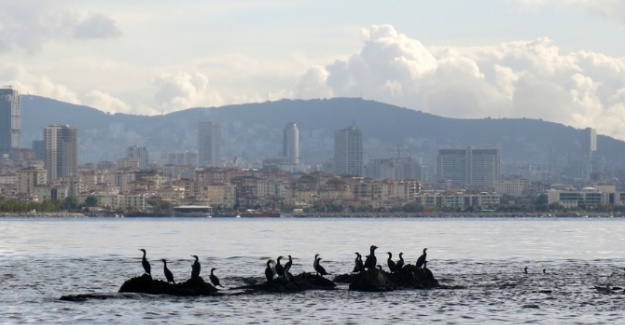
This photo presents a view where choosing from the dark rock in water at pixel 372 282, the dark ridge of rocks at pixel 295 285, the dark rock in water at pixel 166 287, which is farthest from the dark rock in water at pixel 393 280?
the dark rock in water at pixel 166 287

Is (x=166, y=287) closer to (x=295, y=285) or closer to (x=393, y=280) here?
(x=295, y=285)

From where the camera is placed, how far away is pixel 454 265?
223 feet

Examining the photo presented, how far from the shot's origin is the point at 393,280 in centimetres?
5009

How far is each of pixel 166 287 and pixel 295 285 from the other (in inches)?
183

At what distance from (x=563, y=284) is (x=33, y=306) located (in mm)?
19880

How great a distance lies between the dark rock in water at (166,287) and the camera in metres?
46.2

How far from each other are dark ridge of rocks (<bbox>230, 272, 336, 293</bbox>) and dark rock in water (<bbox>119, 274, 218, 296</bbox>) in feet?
6.42

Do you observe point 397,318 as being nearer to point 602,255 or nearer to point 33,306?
point 33,306

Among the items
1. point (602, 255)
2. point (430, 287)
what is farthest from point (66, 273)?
point (602, 255)

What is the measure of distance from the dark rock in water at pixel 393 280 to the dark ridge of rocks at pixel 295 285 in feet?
3.12

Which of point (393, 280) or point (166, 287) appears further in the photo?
point (393, 280)

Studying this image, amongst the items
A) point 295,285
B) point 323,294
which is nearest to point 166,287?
point 295,285

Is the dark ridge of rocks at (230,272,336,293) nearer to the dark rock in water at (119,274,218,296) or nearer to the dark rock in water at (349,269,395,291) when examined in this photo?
the dark rock in water at (349,269,395,291)

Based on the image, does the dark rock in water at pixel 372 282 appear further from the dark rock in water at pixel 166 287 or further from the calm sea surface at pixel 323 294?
the dark rock in water at pixel 166 287
